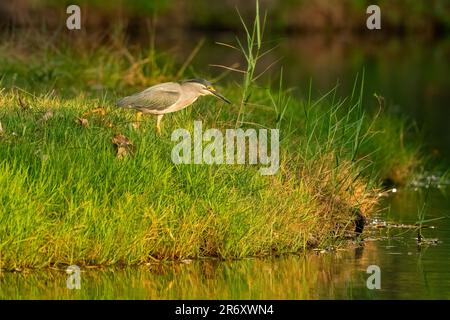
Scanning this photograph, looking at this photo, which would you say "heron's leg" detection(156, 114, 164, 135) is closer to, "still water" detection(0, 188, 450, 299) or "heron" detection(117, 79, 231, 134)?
"heron" detection(117, 79, 231, 134)

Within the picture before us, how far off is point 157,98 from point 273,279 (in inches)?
98.1

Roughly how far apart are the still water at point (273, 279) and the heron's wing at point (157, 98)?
1.84 meters

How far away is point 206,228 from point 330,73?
20.5m

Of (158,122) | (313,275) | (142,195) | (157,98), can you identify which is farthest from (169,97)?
(313,275)

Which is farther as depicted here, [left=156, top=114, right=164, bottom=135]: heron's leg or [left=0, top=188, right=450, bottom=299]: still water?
[left=156, top=114, right=164, bottom=135]: heron's leg

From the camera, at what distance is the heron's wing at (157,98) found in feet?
40.9

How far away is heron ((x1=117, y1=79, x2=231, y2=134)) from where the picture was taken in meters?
12.5

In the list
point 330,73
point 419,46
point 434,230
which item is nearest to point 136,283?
point 434,230

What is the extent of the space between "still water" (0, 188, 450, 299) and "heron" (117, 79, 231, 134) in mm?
1779

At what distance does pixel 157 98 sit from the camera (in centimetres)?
1253

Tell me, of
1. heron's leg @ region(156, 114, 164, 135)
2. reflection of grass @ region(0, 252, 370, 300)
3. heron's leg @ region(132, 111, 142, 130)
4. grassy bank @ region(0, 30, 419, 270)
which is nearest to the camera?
reflection of grass @ region(0, 252, 370, 300)

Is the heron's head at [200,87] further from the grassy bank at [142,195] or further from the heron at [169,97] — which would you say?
the grassy bank at [142,195]

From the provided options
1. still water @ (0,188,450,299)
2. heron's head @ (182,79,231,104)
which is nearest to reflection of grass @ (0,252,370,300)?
still water @ (0,188,450,299)
